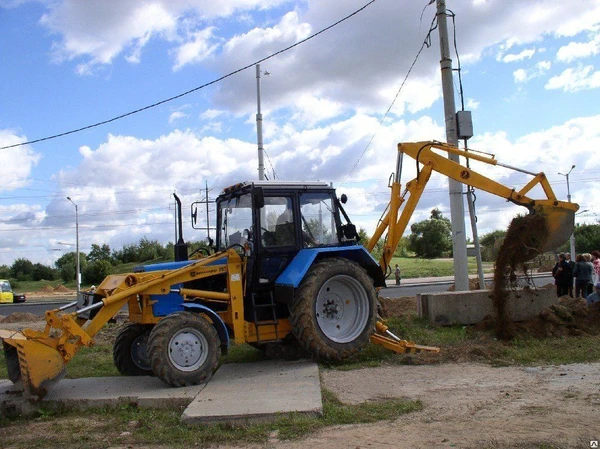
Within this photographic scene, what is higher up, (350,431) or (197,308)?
(197,308)

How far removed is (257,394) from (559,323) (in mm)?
6211

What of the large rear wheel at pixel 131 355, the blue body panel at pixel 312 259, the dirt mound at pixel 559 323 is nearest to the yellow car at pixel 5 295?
the large rear wheel at pixel 131 355

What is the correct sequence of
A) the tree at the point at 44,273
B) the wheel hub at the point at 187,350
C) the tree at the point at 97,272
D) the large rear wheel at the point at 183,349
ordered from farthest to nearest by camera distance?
the tree at the point at 44,273 → the tree at the point at 97,272 → the wheel hub at the point at 187,350 → the large rear wheel at the point at 183,349

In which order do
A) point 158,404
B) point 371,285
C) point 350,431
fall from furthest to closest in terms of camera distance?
point 371,285 < point 158,404 < point 350,431

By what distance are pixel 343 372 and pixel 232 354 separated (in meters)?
2.58

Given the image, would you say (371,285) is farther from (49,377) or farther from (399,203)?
(49,377)

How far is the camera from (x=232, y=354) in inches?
402

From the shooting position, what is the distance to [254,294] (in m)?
8.86

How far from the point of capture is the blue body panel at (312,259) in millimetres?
8562

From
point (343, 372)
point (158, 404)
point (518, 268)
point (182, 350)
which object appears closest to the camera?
point (158, 404)

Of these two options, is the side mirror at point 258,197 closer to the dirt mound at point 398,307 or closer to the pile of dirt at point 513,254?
the pile of dirt at point 513,254

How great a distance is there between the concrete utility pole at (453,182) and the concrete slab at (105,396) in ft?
23.4

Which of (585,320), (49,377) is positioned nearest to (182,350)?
(49,377)

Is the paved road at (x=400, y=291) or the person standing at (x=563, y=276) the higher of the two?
the person standing at (x=563, y=276)
